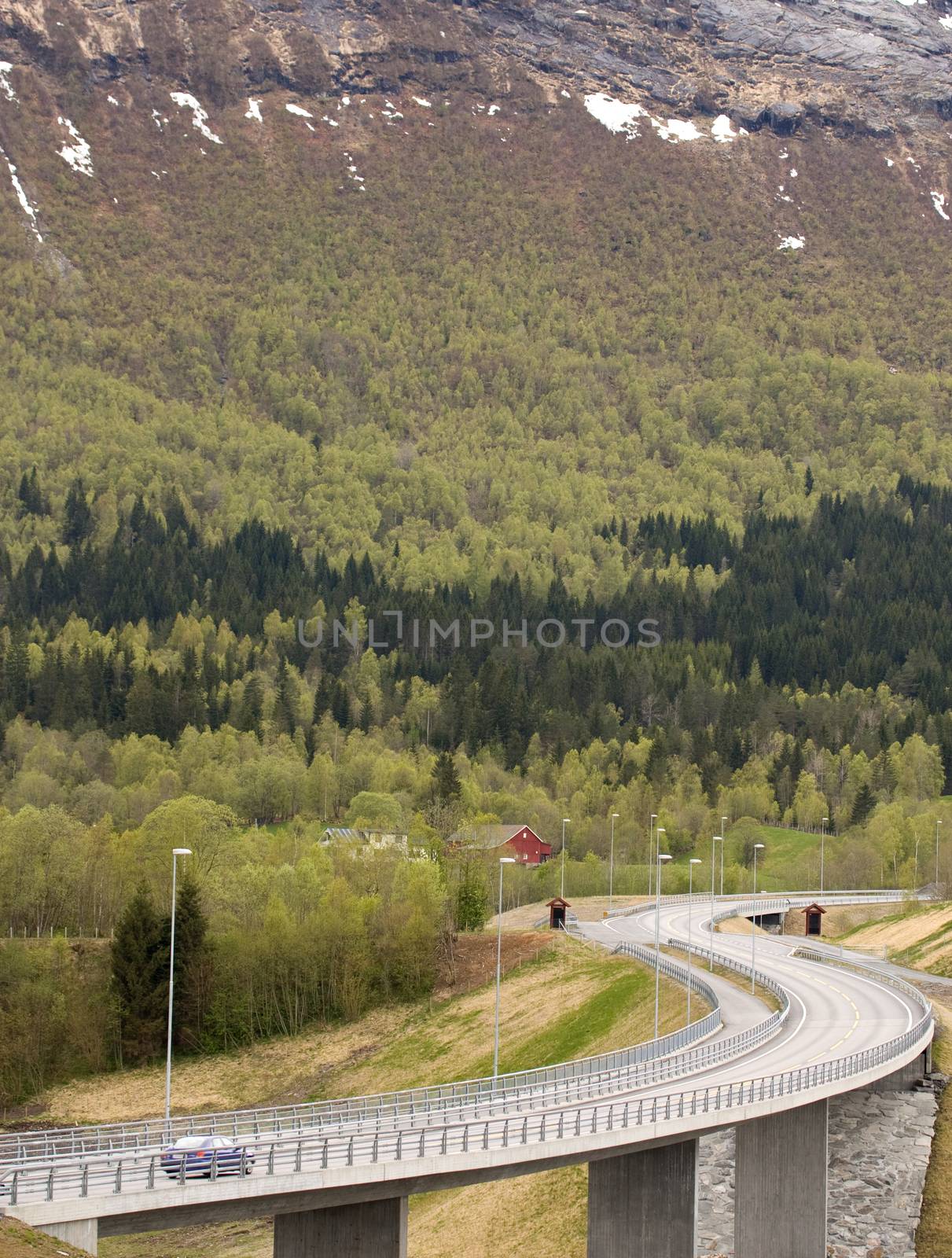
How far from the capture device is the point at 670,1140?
59.0m

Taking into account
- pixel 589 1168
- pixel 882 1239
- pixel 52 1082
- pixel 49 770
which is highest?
pixel 589 1168

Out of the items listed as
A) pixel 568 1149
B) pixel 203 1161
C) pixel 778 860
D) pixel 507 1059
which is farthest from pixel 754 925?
pixel 203 1161

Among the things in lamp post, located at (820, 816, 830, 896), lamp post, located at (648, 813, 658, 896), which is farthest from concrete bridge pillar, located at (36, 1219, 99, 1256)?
lamp post, located at (820, 816, 830, 896)

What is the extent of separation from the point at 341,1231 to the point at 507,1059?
47.7 m

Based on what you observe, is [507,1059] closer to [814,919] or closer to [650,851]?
[814,919]

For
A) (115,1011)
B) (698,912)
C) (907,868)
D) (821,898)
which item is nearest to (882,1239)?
(115,1011)

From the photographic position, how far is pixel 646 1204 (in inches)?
2414

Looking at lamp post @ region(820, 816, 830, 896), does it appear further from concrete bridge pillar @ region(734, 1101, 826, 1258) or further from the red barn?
concrete bridge pillar @ region(734, 1101, 826, 1258)

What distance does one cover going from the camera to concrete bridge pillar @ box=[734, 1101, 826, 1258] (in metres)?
67.1

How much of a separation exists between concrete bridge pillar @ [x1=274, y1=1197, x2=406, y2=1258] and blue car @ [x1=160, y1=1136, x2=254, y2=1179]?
472 cm

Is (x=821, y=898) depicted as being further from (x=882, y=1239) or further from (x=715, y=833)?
(x=882, y=1239)

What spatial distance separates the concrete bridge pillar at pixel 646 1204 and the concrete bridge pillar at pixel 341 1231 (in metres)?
Result: 10.2

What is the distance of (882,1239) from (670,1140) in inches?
658

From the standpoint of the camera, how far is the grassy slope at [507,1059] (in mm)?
71875
